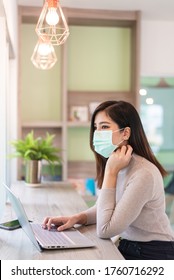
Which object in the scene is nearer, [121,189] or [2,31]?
[121,189]

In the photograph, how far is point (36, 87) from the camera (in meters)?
4.04

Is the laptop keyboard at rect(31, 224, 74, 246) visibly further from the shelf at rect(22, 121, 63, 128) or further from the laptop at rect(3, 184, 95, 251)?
the shelf at rect(22, 121, 63, 128)

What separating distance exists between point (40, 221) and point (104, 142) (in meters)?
0.44

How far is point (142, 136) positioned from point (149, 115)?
267 cm

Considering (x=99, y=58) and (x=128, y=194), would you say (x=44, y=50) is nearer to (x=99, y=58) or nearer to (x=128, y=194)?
(x=99, y=58)

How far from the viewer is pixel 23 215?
1.35 m

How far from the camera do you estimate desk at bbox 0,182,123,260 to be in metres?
1.28

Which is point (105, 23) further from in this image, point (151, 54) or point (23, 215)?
point (23, 215)

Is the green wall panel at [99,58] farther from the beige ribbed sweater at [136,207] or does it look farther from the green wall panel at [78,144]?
the beige ribbed sweater at [136,207]

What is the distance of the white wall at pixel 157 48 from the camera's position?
4188 mm

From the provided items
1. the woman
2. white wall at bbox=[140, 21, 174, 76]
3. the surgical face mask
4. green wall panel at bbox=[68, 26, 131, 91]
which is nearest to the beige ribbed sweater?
the woman

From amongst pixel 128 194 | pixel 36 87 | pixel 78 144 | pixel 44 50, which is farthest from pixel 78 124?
pixel 128 194
